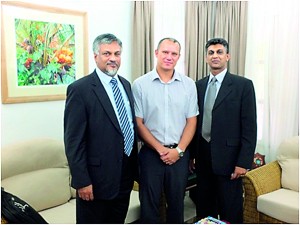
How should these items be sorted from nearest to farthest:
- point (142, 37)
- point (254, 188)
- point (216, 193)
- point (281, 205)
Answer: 1. point (216, 193)
2. point (281, 205)
3. point (254, 188)
4. point (142, 37)

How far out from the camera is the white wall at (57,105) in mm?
2404

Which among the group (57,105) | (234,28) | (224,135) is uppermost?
(234,28)

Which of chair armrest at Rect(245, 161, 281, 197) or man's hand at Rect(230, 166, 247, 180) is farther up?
man's hand at Rect(230, 166, 247, 180)

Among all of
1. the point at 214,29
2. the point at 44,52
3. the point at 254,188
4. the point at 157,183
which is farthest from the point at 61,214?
the point at 214,29

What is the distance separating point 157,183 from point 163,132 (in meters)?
0.34

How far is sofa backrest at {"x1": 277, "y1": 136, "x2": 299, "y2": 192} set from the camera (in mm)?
2729

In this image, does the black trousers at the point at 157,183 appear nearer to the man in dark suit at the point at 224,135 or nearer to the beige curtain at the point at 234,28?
the man in dark suit at the point at 224,135

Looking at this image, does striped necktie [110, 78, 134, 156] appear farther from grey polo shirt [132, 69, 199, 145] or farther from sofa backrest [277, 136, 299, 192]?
sofa backrest [277, 136, 299, 192]

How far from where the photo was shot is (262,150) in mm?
3436

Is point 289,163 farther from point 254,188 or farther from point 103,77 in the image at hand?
point 103,77

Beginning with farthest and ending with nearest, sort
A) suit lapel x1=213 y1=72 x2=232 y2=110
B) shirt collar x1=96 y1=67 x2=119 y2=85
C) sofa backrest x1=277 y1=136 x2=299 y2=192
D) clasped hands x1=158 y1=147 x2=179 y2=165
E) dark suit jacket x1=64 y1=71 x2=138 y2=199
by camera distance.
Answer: sofa backrest x1=277 y1=136 x2=299 y2=192
suit lapel x1=213 y1=72 x2=232 y2=110
clasped hands x1=158 y1=147 x2=179 y2=165
shirt collar x1=96 y1=67 x2=119 y2=85
dark suit jacket x1=64 y1=71 x2=138 y2=199

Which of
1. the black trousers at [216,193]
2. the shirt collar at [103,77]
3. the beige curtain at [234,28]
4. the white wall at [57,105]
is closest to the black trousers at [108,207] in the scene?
the shirt collar at [103,77]

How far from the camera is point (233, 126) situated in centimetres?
214

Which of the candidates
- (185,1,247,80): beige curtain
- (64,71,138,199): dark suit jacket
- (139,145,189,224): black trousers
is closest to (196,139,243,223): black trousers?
(139,145,189,224): black trousers
